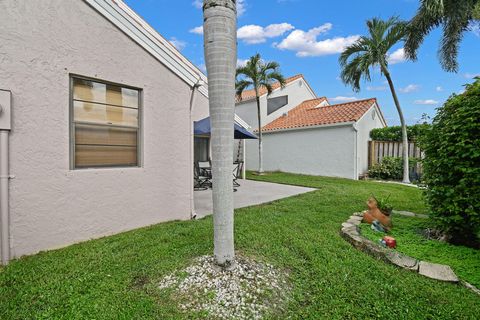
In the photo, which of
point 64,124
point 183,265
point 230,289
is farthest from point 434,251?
point 64,124

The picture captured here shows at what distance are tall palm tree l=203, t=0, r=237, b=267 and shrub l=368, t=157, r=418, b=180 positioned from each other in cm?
1276

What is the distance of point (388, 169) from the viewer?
507 inches

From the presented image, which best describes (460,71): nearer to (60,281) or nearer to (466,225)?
(466,225)

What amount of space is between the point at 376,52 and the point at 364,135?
13.8ft

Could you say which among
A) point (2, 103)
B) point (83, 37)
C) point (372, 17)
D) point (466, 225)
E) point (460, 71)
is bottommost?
point (466, 225)

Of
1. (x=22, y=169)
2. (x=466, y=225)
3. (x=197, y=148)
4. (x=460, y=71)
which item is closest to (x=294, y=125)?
(x=197, y=148)

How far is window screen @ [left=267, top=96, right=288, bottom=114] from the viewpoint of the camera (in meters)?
18.3

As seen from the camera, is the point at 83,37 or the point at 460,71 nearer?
the point at 83,37

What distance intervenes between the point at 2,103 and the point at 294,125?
13.9 m

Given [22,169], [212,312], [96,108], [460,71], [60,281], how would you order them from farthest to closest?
A: [460,71] < [96,108] < [22,169] < [60,281] < [212,312]

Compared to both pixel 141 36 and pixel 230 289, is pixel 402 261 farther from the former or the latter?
pixel 141 36

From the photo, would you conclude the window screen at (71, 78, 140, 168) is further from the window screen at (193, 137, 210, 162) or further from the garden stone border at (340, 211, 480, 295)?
the window screen at (193, 137, 210, 162)

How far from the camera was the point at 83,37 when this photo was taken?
153 inches

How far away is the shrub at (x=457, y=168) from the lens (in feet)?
11.4
